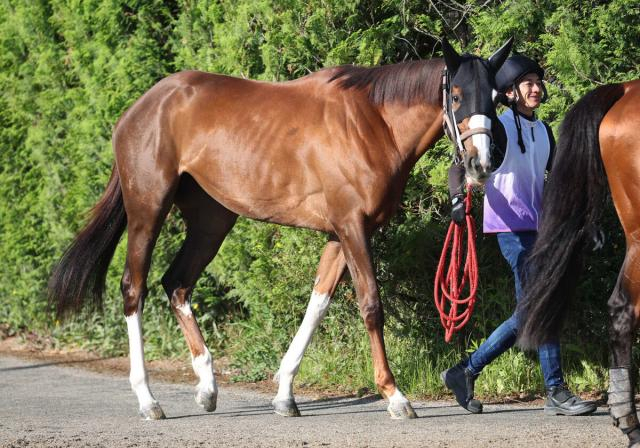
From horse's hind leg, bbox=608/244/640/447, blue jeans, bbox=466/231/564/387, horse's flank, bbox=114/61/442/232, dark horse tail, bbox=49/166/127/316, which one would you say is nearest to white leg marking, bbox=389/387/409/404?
blue jeans, bbox=466/231/564/387

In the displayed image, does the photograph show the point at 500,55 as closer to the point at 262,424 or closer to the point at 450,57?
the point at 450,57

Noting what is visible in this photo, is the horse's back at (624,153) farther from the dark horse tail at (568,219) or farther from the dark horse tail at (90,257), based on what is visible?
the dark horse tail at (90,257)

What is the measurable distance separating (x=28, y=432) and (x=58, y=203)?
4889 mm

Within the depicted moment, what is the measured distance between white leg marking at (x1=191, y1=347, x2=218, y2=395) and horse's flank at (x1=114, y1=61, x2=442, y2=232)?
99 cm

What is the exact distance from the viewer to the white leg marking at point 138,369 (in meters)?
6.70

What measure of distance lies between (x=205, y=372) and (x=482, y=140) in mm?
2412

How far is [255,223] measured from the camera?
8.34 metres

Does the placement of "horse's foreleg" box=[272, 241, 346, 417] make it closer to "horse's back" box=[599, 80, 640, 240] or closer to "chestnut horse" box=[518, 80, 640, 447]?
"chestnut horse" box=[518, 80, 640, 447]

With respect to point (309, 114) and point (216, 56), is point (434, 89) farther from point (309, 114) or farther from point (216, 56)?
point (216, 56)

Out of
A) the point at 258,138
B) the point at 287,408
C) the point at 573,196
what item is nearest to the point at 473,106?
the point at 573,196

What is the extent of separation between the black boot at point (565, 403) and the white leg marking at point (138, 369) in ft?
7.96

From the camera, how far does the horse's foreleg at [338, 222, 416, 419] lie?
20.2 ft

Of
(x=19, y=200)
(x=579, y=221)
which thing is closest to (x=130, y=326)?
(x=579, y=221)

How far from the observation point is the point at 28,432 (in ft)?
19.9
